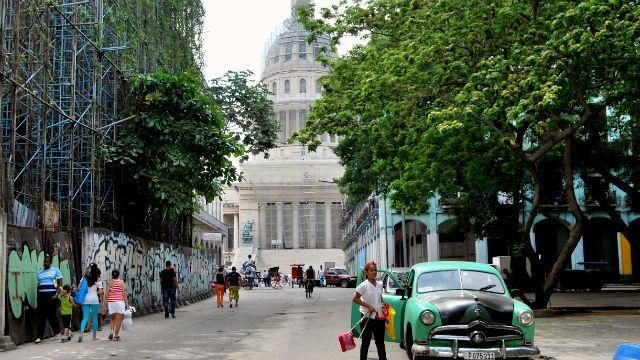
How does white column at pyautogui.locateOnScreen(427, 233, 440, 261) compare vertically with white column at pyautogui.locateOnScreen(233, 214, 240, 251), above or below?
below

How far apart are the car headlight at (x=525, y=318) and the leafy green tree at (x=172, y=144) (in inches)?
564

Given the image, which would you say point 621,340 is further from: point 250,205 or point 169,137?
point 250,205

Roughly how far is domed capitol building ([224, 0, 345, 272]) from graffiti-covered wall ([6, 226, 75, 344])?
264ft

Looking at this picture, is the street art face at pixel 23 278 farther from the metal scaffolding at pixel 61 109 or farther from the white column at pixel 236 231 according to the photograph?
the white column at pixel 236 231

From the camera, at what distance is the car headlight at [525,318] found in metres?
10.5

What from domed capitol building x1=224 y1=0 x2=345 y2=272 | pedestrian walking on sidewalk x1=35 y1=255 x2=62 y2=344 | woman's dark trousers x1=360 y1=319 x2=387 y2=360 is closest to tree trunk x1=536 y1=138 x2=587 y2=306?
woman's dark trousers x1=360 y1=319 x2=387 y2=360

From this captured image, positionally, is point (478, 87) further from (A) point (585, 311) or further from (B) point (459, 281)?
(A) point (585, 311)

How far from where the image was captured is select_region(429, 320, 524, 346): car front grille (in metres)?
10.1

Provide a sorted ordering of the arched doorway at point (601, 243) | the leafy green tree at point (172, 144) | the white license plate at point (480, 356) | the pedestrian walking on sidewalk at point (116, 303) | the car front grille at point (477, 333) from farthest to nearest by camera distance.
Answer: the arched doorway at point (601, 243) → the leafy green tree at point (172, 144) → the pedestrian walking on sidewalk at point (116, 303) → the car front grille at point (477, 333) → the white license plate at point (480, 356)

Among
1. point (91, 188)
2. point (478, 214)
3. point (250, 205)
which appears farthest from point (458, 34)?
point (250, 205)

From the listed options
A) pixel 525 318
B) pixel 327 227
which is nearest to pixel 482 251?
pixel 525 318

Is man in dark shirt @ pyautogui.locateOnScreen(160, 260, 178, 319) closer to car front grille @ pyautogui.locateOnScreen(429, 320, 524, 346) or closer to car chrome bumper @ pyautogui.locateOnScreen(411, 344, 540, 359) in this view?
car chrome bumper @ pyautogui.locateOnScreen(411, 344, 540, 359)

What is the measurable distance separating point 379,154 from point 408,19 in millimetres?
Answer: 4069

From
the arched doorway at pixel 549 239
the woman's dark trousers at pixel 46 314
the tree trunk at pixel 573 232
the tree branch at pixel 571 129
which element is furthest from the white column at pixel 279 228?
the woman's dark trousers at pixel 46 314
